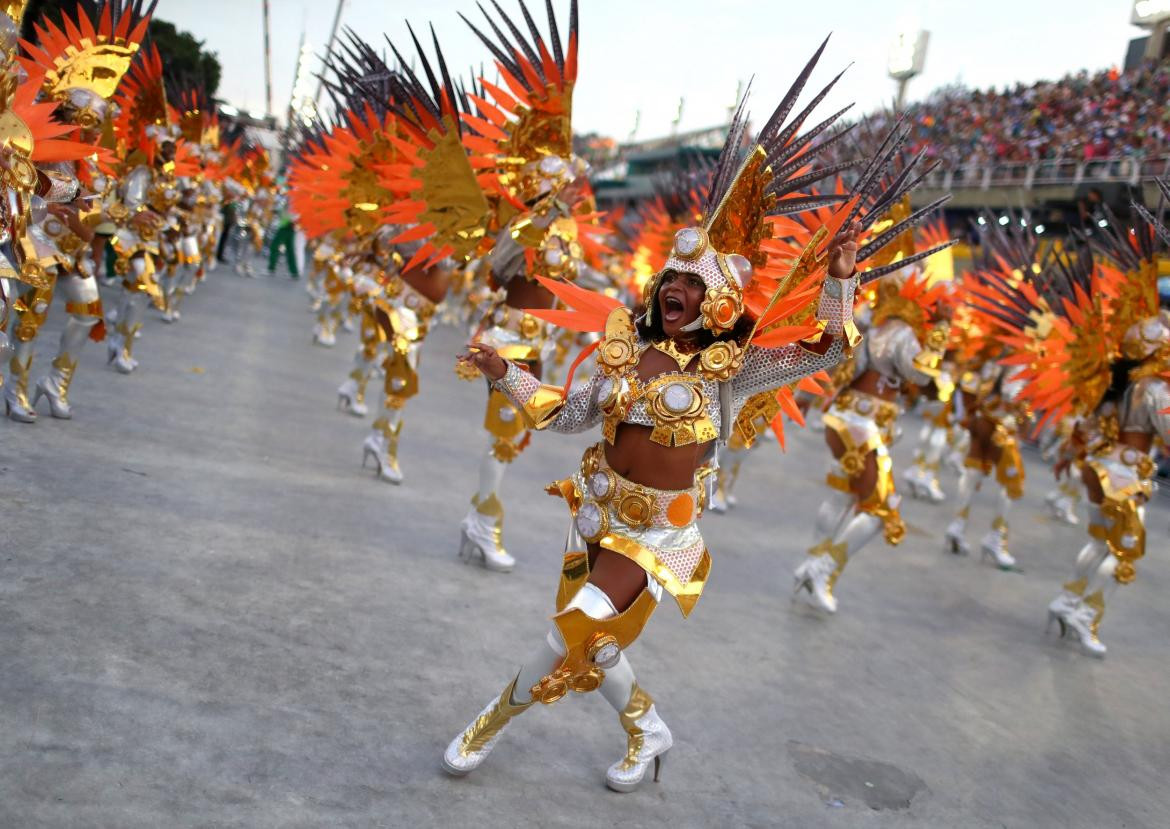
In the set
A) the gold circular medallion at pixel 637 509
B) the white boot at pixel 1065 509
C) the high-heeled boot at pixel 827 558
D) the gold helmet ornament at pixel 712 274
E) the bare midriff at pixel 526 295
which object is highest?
the gold helmet ornament at pixel 712 274

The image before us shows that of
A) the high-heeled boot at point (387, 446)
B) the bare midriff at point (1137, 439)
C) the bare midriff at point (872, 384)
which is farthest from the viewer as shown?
the high-heeled boot at point (387, 446)

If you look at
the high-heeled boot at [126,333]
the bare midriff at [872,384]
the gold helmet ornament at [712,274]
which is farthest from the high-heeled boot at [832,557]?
the high-heeled boot at [126,333]

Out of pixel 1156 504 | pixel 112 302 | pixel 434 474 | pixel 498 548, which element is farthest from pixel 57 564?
pixel 1156 504

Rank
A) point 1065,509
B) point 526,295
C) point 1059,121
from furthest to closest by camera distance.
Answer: point 1059,121, point 1065,509, point 526,295

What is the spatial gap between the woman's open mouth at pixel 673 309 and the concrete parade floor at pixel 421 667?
4.91ft

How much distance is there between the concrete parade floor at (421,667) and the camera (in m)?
3.00

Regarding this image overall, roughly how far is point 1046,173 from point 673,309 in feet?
60.5

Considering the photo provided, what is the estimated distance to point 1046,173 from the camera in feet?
63.2

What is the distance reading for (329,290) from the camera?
43.0 ft

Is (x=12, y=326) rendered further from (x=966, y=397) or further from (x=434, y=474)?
(x=966, y=397)

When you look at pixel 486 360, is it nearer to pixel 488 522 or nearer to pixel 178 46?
pixel 488 522

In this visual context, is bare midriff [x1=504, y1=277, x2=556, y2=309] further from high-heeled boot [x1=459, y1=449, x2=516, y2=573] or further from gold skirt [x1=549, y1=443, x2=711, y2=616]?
gold skirt [x1=549, y1=443, x2=711, y2=616]

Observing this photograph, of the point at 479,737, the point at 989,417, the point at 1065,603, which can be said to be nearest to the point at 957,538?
A: the point at 989,417

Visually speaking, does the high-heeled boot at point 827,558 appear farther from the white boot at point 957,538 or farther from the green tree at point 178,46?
the green tree at point 178,46
